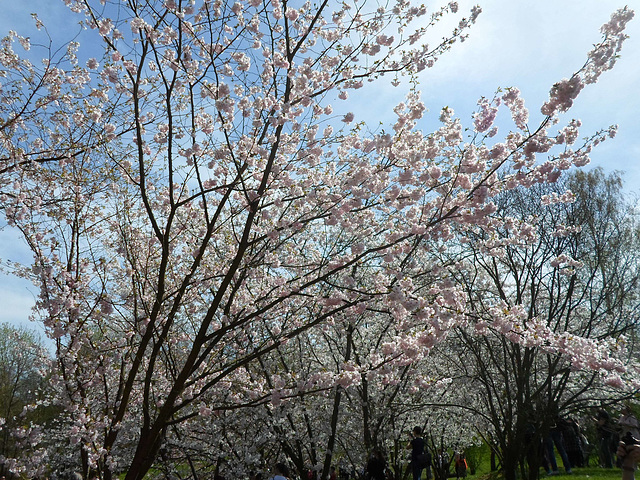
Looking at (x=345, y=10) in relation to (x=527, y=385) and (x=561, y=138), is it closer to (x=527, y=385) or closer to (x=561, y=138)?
(x=561, y=138)

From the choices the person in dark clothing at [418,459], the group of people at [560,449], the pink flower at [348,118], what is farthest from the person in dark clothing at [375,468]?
the pink flower at [348,118]

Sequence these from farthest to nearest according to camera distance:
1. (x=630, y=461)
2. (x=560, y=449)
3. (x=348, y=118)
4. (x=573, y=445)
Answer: (x=573, y=445) → (x=560, y=449) → (x=348, y=118) → (x=630, y=461)

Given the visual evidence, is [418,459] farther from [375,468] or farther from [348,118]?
[348,118]

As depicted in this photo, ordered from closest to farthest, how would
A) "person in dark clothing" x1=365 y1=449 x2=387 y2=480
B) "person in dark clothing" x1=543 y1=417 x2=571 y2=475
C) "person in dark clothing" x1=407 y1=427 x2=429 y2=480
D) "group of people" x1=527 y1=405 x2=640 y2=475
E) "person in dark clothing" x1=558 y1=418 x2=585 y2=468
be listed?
"person in dark clothing" x1=365 y1=449 x2=387 y2=480, "person in dark clothing" x1=407 y1=427 x2=429 y2=480, "person in dark clothing" x1=543 y1=417 x2=571 y2=475, "group of people" x1=527 y1=405 x2=640 y2=475, "person in dark clothing" x1=558 y1=418 x2=585 y2=468

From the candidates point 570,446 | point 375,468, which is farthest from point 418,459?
point 570,446

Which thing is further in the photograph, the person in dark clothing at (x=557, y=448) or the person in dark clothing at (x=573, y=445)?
the person in dark clothing at (x=573, y=445)

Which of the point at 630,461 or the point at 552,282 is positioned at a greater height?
the point at 552,282

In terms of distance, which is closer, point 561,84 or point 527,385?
point 561,84

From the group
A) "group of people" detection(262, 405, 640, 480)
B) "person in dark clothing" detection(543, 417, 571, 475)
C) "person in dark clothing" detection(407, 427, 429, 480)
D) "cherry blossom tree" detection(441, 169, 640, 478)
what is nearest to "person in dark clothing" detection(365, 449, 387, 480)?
"group of people" detection(262, 405, 640, 480)

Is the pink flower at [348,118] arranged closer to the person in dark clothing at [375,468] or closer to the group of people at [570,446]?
the person in dark clothing at [375,468]

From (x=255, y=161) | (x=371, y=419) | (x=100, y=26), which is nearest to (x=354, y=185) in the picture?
(x=255, y=161)

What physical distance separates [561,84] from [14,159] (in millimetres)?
5958

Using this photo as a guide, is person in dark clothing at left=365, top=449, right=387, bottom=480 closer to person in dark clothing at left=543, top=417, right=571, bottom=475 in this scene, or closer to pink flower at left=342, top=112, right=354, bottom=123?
person in dark clothing at left=543, top=417, right=571, bottom=475

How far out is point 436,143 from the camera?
561 centimetres
